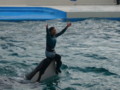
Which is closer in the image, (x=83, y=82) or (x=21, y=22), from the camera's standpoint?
(x=83, y=82)

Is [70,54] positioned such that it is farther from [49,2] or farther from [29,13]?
[49,2]

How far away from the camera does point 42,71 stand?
7980 mm

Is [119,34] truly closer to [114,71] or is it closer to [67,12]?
[67,12]

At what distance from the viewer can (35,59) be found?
33.5 ft

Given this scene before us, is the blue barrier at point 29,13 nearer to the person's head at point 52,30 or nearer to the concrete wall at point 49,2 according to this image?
the concrete wall at point 49,2

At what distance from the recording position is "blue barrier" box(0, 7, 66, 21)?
627 inches

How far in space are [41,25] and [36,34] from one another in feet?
5.74

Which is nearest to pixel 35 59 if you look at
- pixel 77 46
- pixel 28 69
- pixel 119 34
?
pixel 28 69

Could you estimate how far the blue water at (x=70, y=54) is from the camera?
8.09 m

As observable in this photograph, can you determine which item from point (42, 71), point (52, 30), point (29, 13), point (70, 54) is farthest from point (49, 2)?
point (42, 71)

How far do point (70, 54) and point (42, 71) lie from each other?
2.95 metres

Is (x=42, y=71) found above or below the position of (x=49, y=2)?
below

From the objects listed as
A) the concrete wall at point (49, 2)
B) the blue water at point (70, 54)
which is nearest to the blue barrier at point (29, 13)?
the blue water at point (70, 54)

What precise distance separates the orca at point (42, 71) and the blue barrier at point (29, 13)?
796 cm
